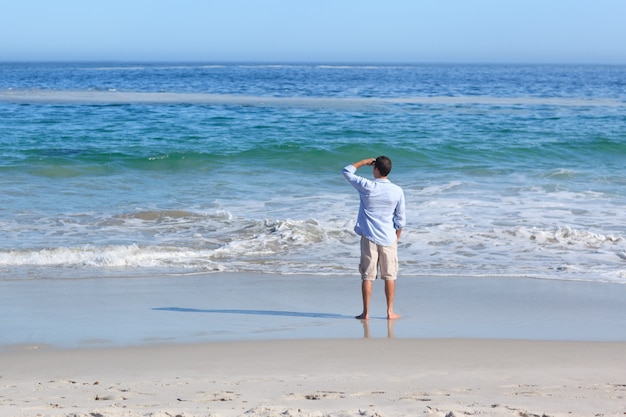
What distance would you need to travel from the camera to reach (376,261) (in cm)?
675

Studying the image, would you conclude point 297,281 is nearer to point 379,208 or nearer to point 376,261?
point 376,261

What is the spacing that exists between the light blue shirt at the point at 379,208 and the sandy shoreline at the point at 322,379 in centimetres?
108

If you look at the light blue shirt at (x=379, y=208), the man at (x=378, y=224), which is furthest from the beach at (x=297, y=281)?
the light blue shirt at (x=379, y=208)

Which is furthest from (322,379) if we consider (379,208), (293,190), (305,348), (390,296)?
(293,190)

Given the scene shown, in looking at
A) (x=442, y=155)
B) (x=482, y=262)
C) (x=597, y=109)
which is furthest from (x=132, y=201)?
(x=597, y=109)

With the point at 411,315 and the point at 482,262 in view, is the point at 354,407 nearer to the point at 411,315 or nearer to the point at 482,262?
the point at 411,315

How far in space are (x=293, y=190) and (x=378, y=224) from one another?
758cm

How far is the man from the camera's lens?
6.61 metres

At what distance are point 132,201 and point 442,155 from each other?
8.21m

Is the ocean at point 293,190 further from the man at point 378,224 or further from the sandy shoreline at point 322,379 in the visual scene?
the sandy shoreline at point 322,379

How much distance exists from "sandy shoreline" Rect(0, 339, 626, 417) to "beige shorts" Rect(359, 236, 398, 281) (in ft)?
2.85

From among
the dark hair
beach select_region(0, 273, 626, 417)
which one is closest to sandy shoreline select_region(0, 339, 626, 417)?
beach select_region(0, 273, 626, 417)

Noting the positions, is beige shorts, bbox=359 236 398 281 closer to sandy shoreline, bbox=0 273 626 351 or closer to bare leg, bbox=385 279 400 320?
bare leg, bbox=385 279 400 320

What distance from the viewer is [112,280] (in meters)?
8.04
